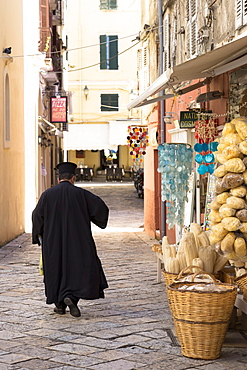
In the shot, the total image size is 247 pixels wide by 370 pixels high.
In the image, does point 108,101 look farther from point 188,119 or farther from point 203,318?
point 203,318

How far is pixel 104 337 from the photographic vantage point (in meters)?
7.29

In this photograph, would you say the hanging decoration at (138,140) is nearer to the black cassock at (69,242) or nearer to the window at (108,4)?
the black cassock at (69,242)

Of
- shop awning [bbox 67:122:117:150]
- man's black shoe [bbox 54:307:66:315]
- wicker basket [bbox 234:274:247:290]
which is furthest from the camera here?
shop awning [bbox 67:122:117:150]

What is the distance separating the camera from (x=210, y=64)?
831cm

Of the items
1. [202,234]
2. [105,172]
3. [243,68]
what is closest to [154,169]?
[243,68]

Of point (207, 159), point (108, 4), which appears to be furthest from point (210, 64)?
point (108, 4)

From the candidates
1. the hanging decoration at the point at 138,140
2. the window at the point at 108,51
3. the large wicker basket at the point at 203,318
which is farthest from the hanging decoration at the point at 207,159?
the window at the point at 108,51

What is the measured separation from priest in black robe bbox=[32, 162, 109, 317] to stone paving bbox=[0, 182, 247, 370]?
0.86 feet

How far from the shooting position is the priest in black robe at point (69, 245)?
8289 mm

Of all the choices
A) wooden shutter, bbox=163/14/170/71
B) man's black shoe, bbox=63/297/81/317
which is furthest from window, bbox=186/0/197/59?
man's black shoe, bbox=63/297/81/317

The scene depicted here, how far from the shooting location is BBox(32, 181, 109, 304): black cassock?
8297 mm

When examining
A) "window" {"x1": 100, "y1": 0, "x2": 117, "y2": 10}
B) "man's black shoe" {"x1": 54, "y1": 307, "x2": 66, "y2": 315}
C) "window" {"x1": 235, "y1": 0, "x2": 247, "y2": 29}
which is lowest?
"man's black shoe" {"x1": 54, "y1": 307, "x2": 66, "y2": 315}

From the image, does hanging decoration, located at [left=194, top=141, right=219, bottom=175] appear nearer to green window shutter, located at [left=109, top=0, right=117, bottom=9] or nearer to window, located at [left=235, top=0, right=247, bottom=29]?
window, located at [left=235, top=0, right=247, bottom=29]

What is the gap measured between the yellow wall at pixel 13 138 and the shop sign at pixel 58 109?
360 inches
